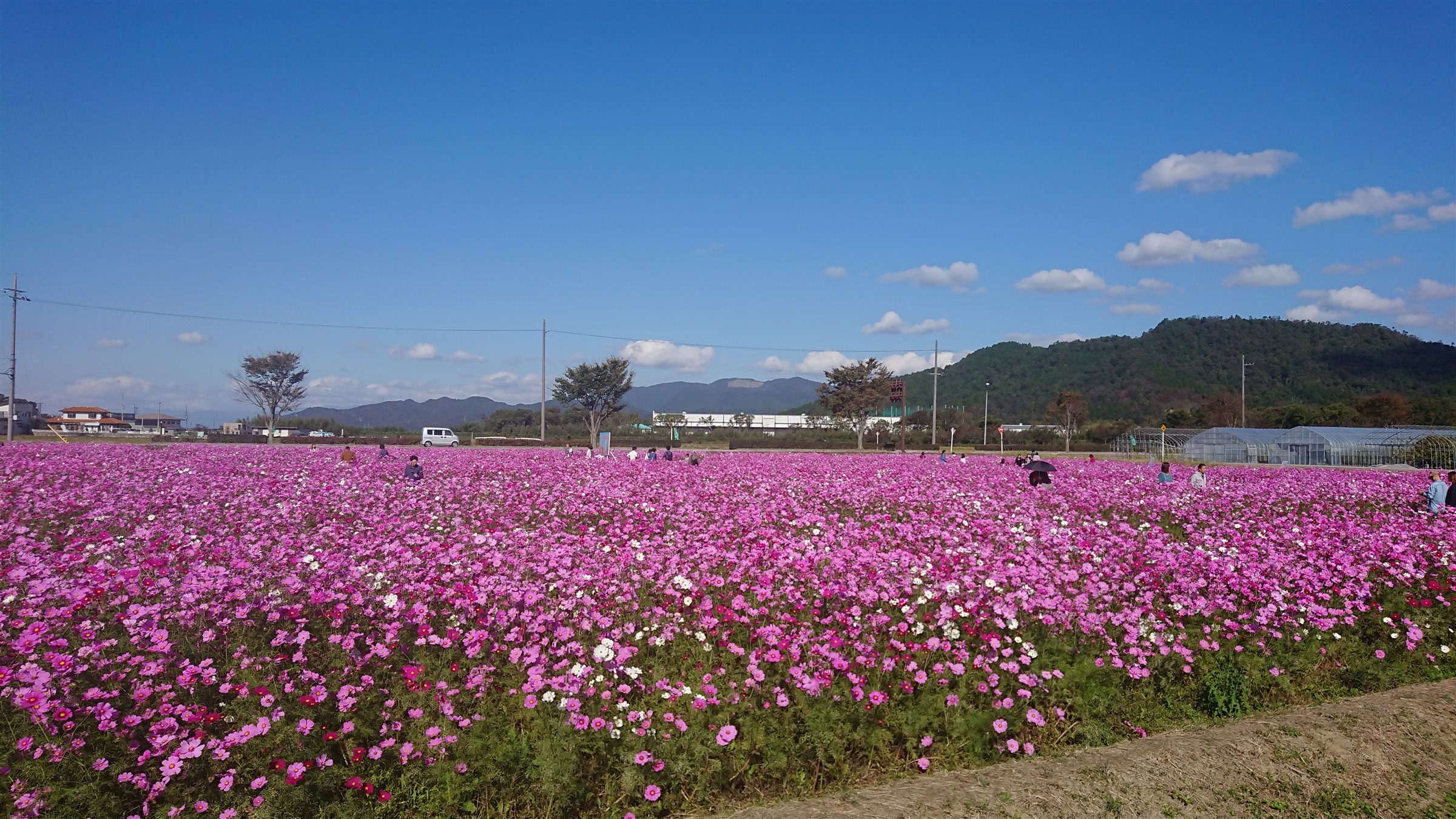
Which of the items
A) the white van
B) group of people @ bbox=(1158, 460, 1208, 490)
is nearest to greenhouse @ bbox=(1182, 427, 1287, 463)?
group of people @ bbox=(1158, 460, 1208, 490)

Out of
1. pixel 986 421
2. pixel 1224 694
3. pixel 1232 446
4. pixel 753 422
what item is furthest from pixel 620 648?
pixel 753 422

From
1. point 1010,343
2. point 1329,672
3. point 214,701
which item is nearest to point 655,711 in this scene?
point 214,701

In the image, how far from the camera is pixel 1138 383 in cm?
11306

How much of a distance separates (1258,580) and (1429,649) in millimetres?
1710

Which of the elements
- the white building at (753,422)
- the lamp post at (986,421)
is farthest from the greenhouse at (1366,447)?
the white building at (753,422)

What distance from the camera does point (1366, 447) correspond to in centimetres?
3959

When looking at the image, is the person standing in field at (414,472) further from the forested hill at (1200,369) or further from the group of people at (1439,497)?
the forested hill at (1200,369)

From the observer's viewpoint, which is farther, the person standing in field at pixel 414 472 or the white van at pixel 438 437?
the white van at pixel 438 437

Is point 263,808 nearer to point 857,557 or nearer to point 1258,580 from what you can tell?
point 857,557

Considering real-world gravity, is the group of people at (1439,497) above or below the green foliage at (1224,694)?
above

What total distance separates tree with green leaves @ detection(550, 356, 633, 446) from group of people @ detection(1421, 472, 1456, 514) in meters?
53.8

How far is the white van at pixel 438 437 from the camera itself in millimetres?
55222

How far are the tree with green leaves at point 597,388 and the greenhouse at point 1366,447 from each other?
43.0m

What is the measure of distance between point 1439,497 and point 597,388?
55.5 m
